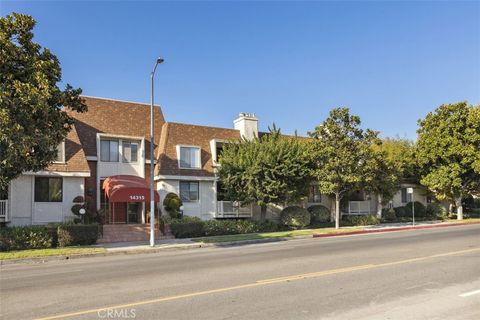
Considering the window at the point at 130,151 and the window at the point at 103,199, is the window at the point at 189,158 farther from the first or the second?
the window at the point at 103,199

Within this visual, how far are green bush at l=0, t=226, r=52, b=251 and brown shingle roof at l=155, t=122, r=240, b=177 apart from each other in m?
9.08

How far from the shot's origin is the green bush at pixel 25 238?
20.0 m

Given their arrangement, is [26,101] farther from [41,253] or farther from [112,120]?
[112,120]

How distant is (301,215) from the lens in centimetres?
3042

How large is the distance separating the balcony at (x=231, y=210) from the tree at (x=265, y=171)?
1.41m

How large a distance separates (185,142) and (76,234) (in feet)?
35.9

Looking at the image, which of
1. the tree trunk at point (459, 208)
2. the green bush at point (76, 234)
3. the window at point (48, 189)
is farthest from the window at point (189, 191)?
the tree trunk at point (459, 208)

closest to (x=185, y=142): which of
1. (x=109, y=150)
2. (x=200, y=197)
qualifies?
(x=200, y=197)

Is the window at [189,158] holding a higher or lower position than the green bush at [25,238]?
higher

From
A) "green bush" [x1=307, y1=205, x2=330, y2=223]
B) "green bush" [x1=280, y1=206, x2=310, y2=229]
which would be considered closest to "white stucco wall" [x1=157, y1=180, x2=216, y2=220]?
"green bush" [x1=280, y1=206, x2=310, y2=229]

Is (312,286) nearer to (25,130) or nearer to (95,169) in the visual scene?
(25,130)

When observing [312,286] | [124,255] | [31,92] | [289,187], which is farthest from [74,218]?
[312,286]

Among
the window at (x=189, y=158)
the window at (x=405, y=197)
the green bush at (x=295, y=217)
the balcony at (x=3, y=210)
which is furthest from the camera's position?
the window at (x=405, y=197)

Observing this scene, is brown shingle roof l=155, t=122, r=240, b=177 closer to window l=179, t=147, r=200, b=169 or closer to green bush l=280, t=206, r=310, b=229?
window l=179, t=147, r=200, b=169
